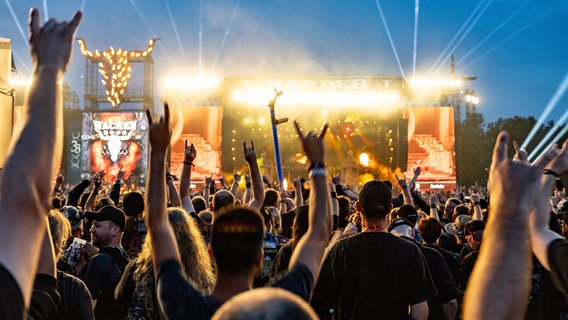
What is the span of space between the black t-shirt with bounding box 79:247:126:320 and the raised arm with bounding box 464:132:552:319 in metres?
3.06

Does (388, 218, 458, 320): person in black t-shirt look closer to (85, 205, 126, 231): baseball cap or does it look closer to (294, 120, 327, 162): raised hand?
(294, 120, 327, 162): raised hand

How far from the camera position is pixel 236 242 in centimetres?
229

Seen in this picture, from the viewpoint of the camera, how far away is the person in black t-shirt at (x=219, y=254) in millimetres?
2293

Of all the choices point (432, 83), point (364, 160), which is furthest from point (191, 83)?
point (432, 83)

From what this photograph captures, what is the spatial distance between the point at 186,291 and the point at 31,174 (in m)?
0.85

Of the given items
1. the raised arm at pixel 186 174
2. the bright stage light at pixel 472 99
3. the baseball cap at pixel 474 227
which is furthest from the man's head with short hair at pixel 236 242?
the bright stage light at pixel 472 99

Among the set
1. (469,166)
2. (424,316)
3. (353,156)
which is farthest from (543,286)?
(469,166)

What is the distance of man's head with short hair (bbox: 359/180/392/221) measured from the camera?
13.1 ft

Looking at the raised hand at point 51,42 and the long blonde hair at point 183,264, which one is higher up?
the raised hand at point 51,42

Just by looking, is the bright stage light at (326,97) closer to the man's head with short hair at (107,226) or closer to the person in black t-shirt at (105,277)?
the man's head with short hair at (107,226)

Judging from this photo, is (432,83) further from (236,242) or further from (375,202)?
(236,242)

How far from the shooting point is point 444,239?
22.2ft

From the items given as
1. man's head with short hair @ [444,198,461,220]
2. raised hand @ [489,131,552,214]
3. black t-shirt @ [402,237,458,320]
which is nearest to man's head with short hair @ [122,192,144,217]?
black t-shirt @ [402,237,458,320]

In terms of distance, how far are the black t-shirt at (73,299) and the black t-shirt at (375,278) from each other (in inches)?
59.8
